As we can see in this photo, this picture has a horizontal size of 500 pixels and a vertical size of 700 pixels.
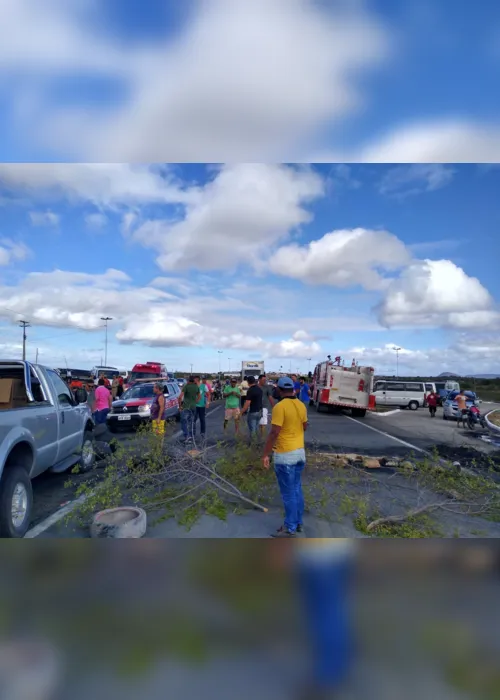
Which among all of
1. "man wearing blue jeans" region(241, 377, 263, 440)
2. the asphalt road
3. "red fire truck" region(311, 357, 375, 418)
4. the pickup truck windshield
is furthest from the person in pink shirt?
"red fire truck" region(311, 357, 375, 418)

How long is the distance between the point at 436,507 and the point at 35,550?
4.70 metres

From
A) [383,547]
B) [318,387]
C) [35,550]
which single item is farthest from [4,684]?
[318,387]

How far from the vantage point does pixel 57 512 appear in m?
6.35

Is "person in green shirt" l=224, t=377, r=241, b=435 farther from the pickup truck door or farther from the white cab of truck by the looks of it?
the white cab of truck

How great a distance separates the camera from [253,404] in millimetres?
10766

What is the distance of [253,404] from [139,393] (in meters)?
5.05

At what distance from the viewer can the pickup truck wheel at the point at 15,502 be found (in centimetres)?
493

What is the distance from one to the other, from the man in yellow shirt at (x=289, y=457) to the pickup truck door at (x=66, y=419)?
345 centimetres

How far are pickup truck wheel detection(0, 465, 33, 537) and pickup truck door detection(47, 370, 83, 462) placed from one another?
5.58 feet

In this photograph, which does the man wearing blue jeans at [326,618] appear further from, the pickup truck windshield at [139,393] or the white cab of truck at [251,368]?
the white cab of truck at [251,368]

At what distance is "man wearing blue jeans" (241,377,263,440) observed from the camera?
34.0ft

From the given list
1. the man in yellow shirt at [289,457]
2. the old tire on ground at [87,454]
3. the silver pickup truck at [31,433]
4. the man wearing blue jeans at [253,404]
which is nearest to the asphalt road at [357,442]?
the old tire on ground at [87,454]

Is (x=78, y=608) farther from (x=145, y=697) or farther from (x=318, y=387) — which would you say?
(x=318, y=387)

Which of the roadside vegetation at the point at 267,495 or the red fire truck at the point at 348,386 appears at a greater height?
the red fire truck at the point at 348,386
